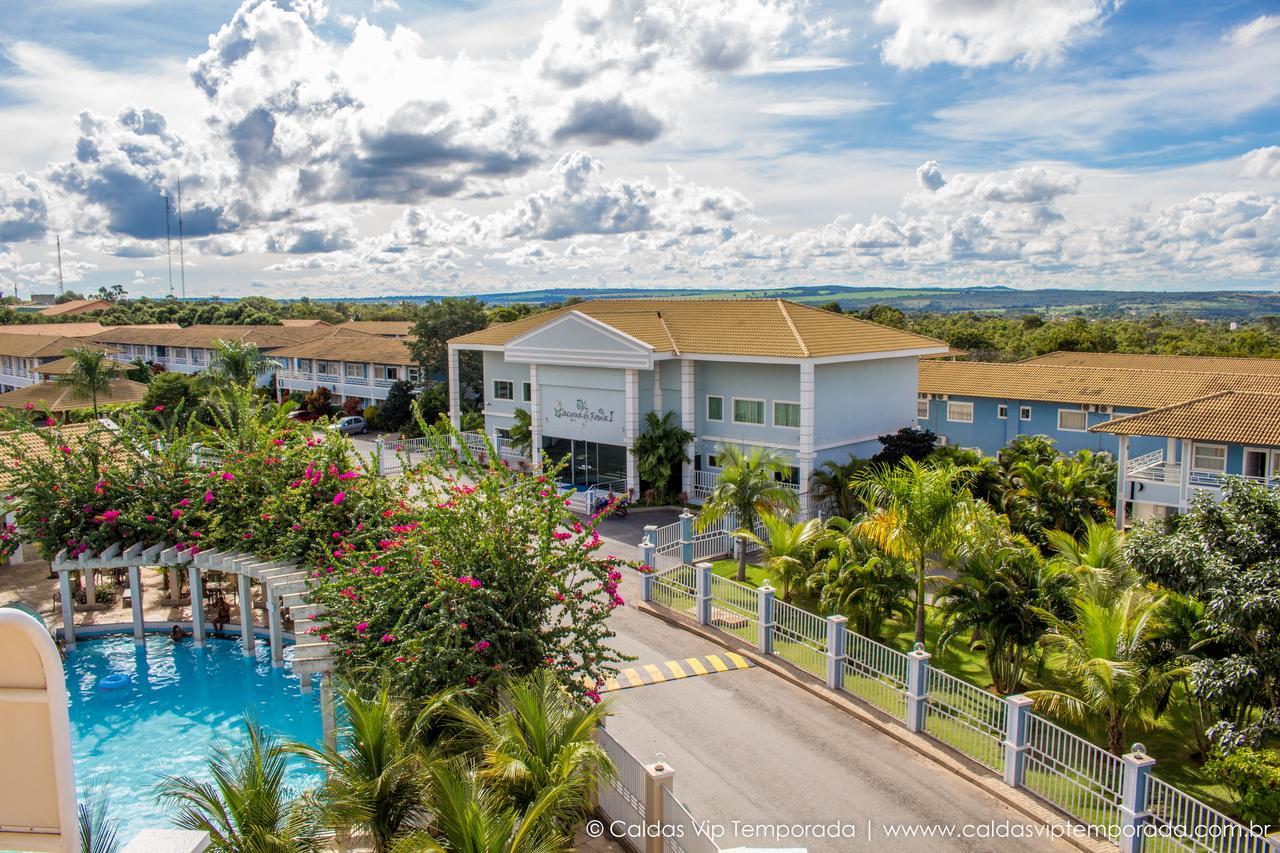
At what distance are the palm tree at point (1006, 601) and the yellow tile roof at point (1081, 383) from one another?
23439mm

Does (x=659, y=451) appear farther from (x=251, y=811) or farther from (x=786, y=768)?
(x=251, y=811)

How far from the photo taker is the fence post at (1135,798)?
1249 cm

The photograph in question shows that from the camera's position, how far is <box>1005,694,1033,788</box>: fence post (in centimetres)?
1455

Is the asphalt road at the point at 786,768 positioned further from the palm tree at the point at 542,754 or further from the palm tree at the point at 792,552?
the palm tree at the point at 792,552

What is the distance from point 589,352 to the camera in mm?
38062

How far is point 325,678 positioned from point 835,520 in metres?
13.7

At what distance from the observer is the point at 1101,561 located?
1853 centimetres

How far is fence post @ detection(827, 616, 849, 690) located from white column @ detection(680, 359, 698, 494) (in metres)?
18.3

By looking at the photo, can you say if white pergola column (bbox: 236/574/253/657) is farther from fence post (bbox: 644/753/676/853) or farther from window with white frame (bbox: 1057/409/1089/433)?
window with white frame (bbox: 1057/409/1089/433)

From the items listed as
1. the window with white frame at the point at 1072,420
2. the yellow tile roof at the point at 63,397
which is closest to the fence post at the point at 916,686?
the window with white frame at the point at 1072,420

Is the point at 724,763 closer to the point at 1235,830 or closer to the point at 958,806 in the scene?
the point at 958,806

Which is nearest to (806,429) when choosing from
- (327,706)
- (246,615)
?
(246,615)

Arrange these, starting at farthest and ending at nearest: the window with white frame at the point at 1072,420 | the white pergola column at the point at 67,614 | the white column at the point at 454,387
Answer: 1. the white column at the point at 454,387
2. the window with white frame at the point at 1072,420
3. the white pergola column at the point at 67,614

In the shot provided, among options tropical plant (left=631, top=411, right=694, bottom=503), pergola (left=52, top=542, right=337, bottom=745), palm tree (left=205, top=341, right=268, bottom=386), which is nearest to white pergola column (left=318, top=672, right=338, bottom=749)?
pergola (left=52, top=542, right=337, bottom=745)
